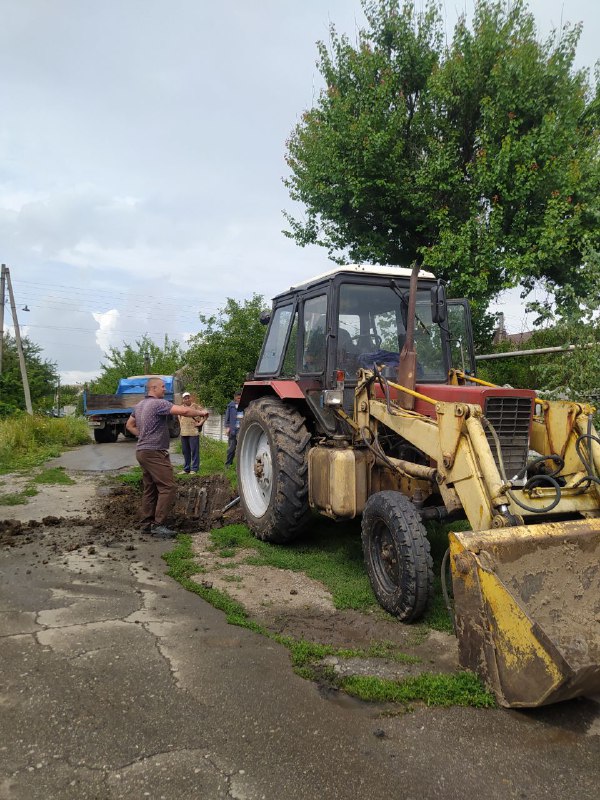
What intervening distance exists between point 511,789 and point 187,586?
2.95m

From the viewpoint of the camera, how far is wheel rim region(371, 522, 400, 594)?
4.14 m

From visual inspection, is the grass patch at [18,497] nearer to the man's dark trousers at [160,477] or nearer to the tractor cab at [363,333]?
the man's dark trousers at [160,477]

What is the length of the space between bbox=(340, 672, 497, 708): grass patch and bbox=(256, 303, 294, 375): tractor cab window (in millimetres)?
3816

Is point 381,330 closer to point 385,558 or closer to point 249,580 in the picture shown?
point 385,558

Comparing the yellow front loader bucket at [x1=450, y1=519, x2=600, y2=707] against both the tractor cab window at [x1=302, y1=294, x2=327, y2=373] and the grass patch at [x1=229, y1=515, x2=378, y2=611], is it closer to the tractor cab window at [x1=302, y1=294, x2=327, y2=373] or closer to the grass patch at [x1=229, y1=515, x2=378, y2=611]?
the grass patch at [x1=229, y1=515, x2=378, y2=611]

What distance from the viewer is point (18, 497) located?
28.1 feet

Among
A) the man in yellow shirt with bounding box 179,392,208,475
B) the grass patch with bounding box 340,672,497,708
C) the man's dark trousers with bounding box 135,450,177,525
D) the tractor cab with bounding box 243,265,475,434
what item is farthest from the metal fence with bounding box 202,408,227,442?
the grass patch with bounding box 340,672,497,708

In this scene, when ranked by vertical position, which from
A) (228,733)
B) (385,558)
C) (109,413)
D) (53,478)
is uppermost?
(109,413)

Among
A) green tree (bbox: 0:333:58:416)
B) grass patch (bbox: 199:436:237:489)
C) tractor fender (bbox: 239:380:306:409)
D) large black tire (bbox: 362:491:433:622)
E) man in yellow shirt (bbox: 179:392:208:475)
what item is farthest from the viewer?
green tree (bbox: 0:333:58:416)

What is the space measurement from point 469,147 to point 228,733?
11428mm

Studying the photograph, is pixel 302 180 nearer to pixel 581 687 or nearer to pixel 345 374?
pixel 345 374

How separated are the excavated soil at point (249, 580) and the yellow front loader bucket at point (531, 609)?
1.45ft

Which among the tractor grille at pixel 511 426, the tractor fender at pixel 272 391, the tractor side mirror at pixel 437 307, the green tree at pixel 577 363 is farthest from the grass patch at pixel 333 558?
the green tree at pixel 577 363

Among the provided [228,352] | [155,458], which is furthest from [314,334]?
[228,352]
